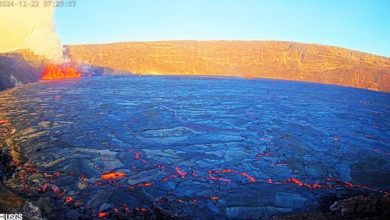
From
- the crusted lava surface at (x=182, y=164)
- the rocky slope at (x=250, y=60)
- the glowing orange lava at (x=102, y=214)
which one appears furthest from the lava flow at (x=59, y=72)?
the glowing orange lava at (x=102, y=214)

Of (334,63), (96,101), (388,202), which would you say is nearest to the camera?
(388,202)

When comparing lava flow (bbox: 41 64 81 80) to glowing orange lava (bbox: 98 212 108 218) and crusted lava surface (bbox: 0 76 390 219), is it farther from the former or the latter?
glowing orange lava (bbox: 98 212 108 218)

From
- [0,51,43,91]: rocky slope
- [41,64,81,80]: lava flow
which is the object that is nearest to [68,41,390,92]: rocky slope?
[41,64,81,80]: lava flow

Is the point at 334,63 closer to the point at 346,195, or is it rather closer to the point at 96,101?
the point at 96,101

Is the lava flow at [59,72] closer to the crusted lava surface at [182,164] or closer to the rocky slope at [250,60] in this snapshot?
the rocky slope at [250,60]

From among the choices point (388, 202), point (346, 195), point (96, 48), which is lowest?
point (346, 195)

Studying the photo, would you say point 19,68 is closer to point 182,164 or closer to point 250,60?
point 182,164

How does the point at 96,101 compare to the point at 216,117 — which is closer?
the point at 216,117

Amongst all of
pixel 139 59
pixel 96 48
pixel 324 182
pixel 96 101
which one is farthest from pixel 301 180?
pixel 96 48
